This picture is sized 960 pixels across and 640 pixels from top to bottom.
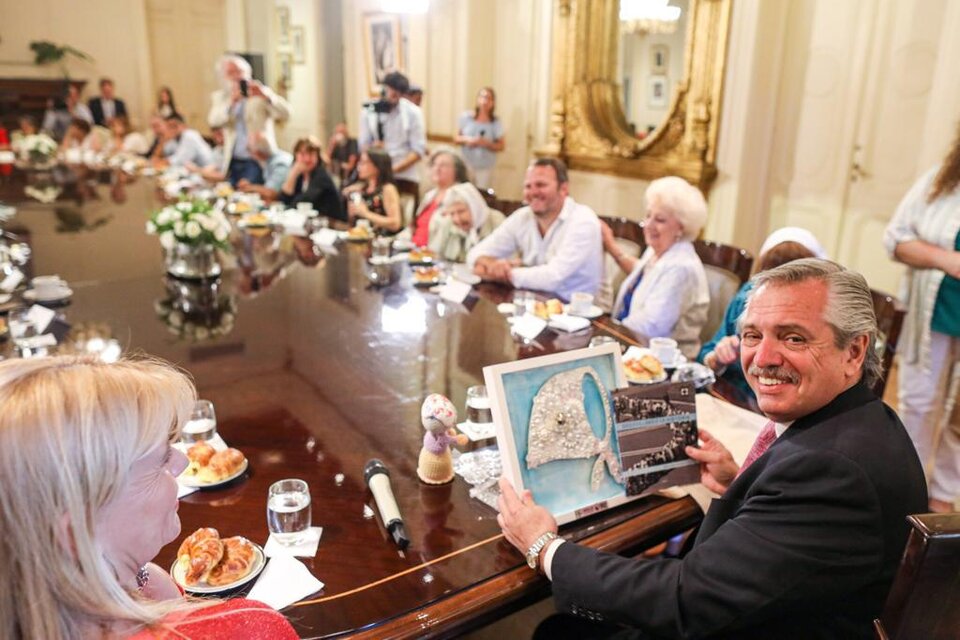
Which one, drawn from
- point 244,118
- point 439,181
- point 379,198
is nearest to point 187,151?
point 244,118

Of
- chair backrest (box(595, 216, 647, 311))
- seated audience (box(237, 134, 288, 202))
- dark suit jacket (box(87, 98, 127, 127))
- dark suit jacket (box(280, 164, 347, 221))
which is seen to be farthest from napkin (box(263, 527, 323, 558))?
dark suit jacket (box(87, 98, 127, 127))

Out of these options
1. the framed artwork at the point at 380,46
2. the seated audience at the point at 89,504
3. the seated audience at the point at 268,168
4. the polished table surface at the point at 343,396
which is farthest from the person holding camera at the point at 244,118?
the seated audience at the point at 89,504

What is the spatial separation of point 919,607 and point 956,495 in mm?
2129

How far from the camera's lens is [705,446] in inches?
53.6

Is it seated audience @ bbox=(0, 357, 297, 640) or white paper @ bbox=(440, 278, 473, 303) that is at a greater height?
seated audience @ bbox=(0, 357, 297, 640)

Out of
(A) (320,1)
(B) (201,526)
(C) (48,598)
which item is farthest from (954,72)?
(A) (320,1)

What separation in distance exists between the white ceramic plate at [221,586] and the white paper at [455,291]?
1.52m

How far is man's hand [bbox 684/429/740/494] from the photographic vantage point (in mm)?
1314

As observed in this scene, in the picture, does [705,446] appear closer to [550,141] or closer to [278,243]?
[278,243]

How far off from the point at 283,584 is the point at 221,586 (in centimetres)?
9

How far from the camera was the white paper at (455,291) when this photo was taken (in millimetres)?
2566

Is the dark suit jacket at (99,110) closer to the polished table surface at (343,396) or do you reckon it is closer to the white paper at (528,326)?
the polished table surface at (343,396)

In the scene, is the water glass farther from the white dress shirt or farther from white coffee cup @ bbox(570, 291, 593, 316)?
the white dress shirt

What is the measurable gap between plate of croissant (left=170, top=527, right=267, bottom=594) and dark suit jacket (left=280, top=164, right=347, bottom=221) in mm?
3641
